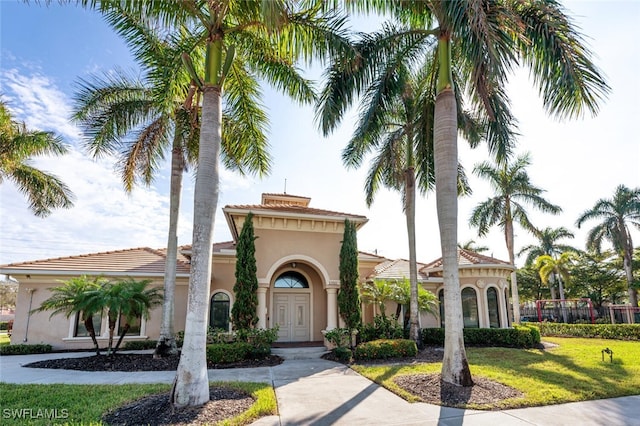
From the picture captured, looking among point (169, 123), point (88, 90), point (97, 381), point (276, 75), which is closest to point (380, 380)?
point (97, 381)

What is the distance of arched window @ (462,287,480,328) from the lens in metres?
18.6

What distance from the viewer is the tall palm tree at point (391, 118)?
9672 millimetres

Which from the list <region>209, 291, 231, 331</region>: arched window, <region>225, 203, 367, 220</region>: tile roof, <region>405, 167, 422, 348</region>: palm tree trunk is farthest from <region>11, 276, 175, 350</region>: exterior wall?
<region>405, 167, 422, 348</region>: palm tree trunk

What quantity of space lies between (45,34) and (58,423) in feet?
29.1

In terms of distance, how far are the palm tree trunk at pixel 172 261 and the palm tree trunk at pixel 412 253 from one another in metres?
9.21

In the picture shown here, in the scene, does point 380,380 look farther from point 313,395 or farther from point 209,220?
point 209,220

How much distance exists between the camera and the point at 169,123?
515 inches

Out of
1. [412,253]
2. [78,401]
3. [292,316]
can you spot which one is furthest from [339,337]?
[78,401]

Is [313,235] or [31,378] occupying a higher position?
[313,235]

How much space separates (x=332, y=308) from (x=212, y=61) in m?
10.3

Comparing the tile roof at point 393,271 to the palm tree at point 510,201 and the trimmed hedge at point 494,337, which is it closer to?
the trimmed hedge at point 494,337

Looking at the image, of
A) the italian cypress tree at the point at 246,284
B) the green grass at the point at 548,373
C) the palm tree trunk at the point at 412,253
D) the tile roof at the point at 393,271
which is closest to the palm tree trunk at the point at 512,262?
the tile roof at the point at 393,271

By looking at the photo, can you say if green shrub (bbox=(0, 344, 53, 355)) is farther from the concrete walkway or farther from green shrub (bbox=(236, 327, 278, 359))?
green shrub (bbox=(236, 327, 278, 359))

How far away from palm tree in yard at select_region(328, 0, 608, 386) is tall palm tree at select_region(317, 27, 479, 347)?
1.42m
